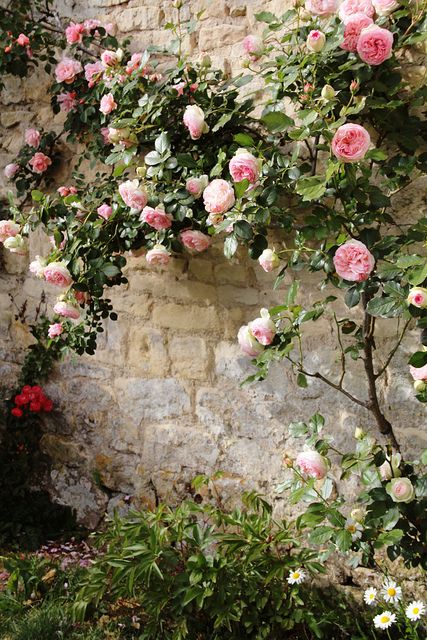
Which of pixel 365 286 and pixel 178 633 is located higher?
pixel 365 286

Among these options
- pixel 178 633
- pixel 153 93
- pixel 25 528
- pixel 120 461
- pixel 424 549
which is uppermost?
pixel 153 93

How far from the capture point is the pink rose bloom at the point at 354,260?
223cm

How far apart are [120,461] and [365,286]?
178 cm

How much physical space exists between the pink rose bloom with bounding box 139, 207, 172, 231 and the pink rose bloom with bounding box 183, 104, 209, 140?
1.05 feet

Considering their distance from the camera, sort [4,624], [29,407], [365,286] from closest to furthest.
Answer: [365,286] < [4,624] < [29,407]

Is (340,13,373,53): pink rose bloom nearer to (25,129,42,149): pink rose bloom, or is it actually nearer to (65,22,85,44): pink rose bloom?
(65,22,85,44): pink rose bloom

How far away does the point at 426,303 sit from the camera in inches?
79.4

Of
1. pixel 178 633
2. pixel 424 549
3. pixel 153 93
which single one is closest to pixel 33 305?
pixel 153 93

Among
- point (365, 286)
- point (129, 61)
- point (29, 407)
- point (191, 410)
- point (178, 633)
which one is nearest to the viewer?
point (365, 286)

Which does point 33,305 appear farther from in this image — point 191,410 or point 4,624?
point 4,624

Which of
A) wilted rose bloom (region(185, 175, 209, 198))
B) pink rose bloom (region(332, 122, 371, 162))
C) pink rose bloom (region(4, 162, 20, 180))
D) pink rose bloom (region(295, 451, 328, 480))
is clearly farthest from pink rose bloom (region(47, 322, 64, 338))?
pink rose bloom (region(332, 122, 371, 162))

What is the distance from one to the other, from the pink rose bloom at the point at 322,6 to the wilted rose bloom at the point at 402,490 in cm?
166

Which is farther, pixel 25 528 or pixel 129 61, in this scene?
pixel 25 528

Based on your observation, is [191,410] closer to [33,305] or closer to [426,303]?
[33,305]
